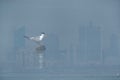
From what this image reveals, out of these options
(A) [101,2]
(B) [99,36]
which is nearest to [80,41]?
(B) [99,36]

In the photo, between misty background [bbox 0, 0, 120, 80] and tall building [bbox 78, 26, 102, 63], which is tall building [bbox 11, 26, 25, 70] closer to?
misty background [bbox 0, 0, 120, 80]

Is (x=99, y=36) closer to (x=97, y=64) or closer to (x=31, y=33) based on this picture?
(x=97, y=64)

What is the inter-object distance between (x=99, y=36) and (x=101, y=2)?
305 millimetres

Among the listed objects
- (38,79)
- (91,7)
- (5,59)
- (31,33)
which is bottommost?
(38,79)

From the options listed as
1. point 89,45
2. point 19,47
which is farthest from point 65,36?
point 19,47

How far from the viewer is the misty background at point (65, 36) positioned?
3008mm

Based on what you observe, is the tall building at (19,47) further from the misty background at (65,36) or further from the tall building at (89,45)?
the tall building at (89,45)

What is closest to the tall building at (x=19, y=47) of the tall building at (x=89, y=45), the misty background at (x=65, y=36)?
the misty background at (x=65, y=36)

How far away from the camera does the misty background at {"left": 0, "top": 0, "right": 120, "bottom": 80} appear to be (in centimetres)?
301

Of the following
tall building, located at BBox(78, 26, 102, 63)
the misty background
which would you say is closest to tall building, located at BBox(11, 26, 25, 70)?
the misty background

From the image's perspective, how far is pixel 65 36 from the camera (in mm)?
3037

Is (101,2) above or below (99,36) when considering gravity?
above

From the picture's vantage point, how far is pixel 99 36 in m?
3.05

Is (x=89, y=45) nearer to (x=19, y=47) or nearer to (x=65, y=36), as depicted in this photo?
(x=65, y=36)
